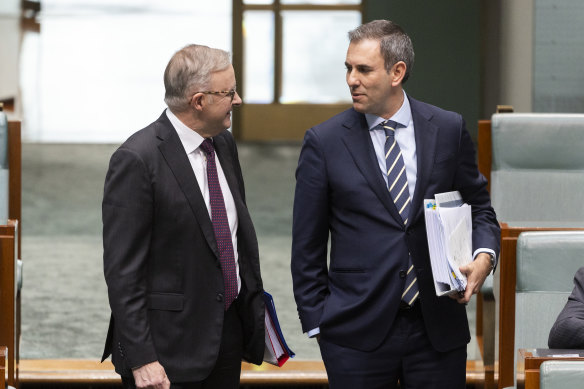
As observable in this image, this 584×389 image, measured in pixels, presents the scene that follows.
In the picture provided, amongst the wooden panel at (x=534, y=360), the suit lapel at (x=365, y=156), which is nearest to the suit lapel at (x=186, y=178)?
the suit lapel at (x=365, y=156)

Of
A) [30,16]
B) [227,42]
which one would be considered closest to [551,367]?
[227,42]

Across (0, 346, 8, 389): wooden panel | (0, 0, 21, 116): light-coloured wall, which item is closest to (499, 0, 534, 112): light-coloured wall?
(0, 346, 8, 389): wooden panel

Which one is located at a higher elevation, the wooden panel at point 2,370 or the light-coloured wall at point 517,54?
the light-coloured wall at point 517,54

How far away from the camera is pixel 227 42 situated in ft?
30.4

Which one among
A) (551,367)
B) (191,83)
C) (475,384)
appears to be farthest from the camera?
(475,384)

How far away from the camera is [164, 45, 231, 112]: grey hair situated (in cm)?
157

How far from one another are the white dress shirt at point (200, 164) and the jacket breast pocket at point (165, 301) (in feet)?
0.40

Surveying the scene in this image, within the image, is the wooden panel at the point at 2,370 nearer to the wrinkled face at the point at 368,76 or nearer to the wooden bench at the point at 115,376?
the wrinkled face at the point at 368,76

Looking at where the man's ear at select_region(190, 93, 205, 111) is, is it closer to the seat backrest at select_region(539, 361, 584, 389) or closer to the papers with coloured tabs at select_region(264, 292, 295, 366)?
the papers with coloured tabs at select_region(264, 292, 295, 366)

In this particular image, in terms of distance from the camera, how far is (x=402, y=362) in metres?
1.67

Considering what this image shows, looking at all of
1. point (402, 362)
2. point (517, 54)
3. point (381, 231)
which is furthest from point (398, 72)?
point (517, 54)

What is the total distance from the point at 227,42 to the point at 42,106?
1.90 m

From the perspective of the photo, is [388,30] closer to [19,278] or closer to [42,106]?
[19,278]

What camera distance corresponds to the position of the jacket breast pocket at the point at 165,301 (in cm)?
160
